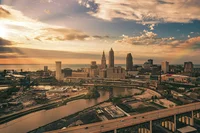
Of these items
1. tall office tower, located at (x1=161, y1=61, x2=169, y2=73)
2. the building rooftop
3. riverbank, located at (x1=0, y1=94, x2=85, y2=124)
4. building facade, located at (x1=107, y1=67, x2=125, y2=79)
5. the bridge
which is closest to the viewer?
the bridge

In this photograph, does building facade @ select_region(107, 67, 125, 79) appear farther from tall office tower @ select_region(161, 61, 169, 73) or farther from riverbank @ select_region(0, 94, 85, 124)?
riverbank @ select_region(0, 94, 85, 124)

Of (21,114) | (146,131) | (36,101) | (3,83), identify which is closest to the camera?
(146,131)

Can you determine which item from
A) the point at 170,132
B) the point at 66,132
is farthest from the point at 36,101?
the point at 170,132

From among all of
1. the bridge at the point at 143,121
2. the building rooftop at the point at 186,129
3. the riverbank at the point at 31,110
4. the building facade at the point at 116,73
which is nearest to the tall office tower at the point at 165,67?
the building facade at the point at 116,73

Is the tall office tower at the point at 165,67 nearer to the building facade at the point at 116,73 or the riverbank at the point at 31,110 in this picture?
the building facade at the point at 116,73

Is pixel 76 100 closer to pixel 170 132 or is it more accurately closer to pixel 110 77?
pixel 170 132

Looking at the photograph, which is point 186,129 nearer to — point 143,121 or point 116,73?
point 143,121

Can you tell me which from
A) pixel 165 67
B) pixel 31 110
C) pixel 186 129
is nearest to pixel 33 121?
pixel 31 110

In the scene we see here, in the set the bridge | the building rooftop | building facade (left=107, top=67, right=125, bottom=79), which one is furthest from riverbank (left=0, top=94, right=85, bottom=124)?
building facade (left=107, top=67, right=125, bottom=79)
